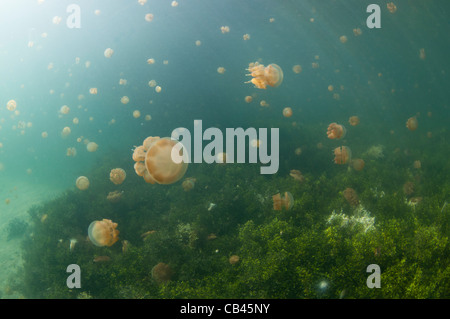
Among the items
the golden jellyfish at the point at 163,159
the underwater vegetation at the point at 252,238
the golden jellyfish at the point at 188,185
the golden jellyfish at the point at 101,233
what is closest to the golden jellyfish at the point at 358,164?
the underwater vegetation at the point at 252,238

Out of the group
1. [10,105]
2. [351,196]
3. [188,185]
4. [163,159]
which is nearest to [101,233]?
[163,159]

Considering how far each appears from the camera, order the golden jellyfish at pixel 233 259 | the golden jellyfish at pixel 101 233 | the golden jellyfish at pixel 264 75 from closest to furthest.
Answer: the golden jellyfish at pixel 233 259, the golden jellyfish at pixel 101 233, the golden jellyfish at pixel 264 75

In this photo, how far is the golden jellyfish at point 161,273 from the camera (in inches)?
215

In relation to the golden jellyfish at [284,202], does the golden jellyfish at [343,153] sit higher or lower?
higher

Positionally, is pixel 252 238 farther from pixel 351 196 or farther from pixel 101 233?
pixel 101 233

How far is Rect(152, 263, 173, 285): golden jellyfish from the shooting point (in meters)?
5.45

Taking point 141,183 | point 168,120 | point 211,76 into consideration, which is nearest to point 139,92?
point 168,120

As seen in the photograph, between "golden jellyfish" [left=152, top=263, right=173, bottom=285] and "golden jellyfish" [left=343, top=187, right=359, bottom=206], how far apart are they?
5.11m

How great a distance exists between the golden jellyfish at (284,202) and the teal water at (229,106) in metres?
0.19

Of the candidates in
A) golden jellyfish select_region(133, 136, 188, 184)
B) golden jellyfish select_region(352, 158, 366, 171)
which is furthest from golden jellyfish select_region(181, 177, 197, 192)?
golden jellyfish select_region(352, 158, 366, 171)

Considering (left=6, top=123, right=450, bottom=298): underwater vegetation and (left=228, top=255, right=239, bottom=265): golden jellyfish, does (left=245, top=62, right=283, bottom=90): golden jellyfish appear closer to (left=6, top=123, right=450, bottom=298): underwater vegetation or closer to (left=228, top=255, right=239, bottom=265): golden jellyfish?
(left=6, top=123, right=450, bottom=298): underwater vegetation

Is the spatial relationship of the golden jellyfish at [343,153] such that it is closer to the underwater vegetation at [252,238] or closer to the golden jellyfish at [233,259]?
the underwater vegetation at [252,238]

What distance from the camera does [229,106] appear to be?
28.3m

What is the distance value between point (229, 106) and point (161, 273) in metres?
24.3
